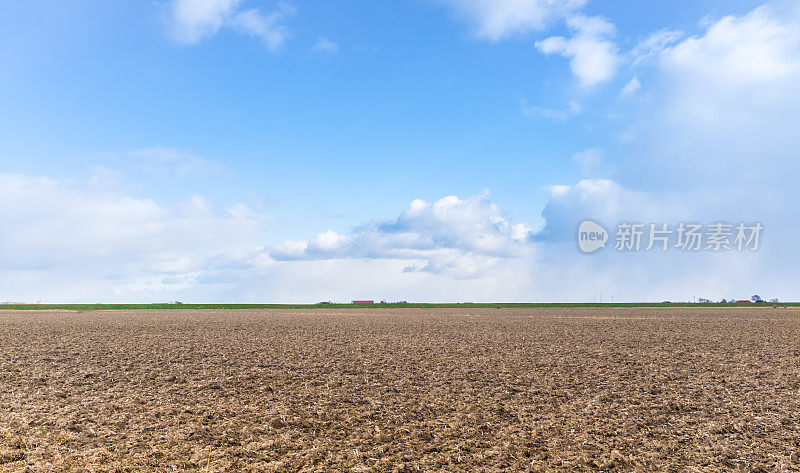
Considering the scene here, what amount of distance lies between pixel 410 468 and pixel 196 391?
919 centimetres

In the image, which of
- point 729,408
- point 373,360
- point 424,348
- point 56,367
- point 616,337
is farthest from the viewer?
point 616,337

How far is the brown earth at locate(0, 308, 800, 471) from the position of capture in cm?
1128

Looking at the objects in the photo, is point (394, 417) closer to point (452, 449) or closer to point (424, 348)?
point (452, 449)

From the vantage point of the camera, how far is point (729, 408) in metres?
14.9

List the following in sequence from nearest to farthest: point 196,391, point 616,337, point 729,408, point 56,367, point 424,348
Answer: point 729,408
point 196,391
point 56,367
point 424,348
point 616,337

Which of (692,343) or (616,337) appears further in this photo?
(616,337)

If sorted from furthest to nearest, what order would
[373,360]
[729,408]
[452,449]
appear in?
[373,360] < [729,408] < [452,449]

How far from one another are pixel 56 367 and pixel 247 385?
957cm

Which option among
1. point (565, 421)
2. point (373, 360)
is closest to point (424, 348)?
point (373, 360)

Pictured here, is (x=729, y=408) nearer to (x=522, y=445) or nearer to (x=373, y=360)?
(x=522, y=445)

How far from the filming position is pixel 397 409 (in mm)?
14508

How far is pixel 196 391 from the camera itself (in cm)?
1666

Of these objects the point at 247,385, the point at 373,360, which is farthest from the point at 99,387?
the point at 373,360

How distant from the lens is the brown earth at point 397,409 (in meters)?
11.3
